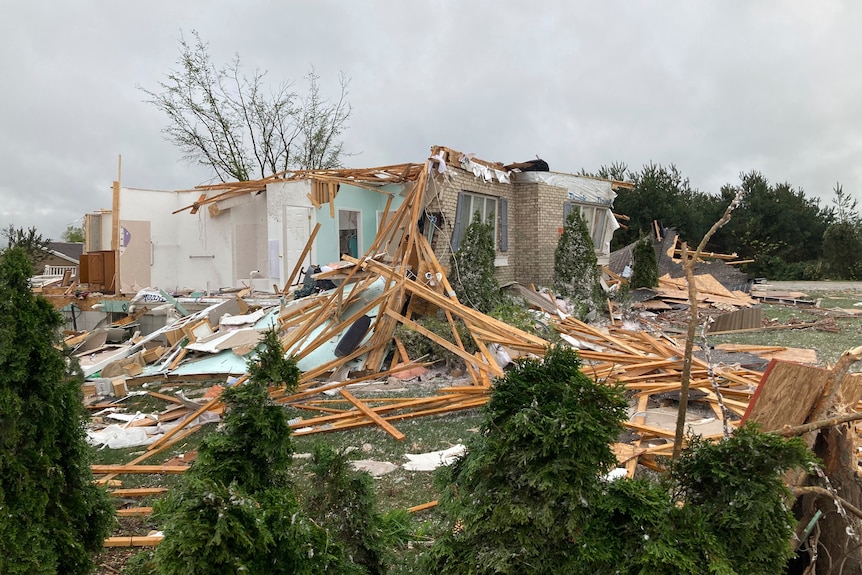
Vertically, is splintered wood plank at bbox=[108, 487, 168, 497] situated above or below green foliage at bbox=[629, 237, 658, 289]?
below

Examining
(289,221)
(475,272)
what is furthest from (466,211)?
(289,221)

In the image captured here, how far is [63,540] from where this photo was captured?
2.83m

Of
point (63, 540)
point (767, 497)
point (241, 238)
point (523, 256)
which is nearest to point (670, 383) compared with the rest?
point (767, 497)

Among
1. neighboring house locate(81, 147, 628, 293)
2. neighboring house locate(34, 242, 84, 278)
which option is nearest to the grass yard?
neighboring house locate(81, 147, 628, 293)

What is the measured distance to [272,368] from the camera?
2900 mm

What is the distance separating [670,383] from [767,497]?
5266 mm

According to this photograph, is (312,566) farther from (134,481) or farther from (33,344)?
(134,481)

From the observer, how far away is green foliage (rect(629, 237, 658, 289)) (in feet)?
61.5

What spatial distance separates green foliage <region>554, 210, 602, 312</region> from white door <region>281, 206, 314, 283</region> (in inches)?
261

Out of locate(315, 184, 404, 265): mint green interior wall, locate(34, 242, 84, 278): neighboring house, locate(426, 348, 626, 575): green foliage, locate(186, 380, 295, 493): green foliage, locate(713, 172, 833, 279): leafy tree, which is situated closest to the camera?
locate(426, 348, 626, 575): green foliage

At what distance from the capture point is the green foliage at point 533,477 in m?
2.02

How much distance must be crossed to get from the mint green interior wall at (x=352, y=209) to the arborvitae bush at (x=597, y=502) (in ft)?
43.6

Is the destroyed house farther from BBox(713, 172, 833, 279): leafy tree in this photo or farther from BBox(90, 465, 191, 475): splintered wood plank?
BBox(713, 172, 833, 279): leafy tree

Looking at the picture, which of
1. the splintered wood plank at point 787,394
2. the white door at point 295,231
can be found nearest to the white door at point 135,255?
the white door at point 295,231
